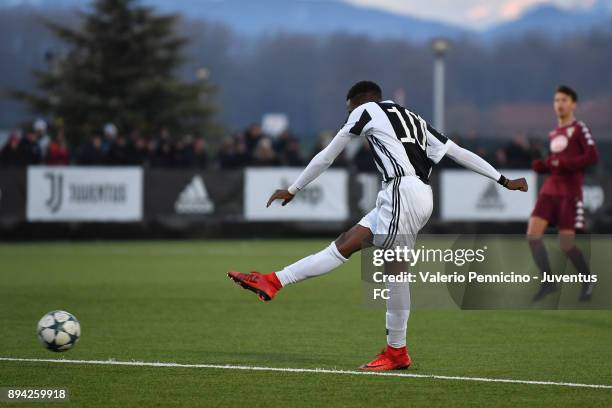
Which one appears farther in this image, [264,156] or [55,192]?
[264,156]

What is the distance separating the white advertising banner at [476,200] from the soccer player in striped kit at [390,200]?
59.7 feet

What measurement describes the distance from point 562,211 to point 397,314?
552 centimetres

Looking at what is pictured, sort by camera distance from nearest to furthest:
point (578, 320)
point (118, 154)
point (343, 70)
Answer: point (578, 320)
point (118, 154)
point (343, 70)

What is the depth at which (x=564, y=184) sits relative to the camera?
14.1m

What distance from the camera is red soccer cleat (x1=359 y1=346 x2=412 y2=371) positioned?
8.98 m

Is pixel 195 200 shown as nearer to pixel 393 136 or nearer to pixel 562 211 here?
pixel 562 211

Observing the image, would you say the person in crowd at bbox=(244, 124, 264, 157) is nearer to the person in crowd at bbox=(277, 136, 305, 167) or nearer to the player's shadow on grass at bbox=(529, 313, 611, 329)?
the person in crowd at bbox=(277, 136, 305, 167)

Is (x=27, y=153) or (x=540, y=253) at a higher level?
(x=27, y=153)

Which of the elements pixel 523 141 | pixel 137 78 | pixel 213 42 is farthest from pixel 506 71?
pixel 523 141

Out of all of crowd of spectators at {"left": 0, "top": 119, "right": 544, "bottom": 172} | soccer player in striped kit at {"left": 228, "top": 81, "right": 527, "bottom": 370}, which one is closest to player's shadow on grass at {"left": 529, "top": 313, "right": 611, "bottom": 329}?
soccer player in striped kit at {"left": 228, "top": 81, "right": 527, "bottom": 370}

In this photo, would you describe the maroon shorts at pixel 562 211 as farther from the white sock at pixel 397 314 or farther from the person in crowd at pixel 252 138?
the person in crowd at pixel 252 138

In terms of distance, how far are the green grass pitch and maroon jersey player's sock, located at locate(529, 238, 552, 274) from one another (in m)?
0.72

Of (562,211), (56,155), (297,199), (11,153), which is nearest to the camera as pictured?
(562,211)

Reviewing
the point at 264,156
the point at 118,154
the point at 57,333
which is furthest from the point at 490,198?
the point at 57,333
